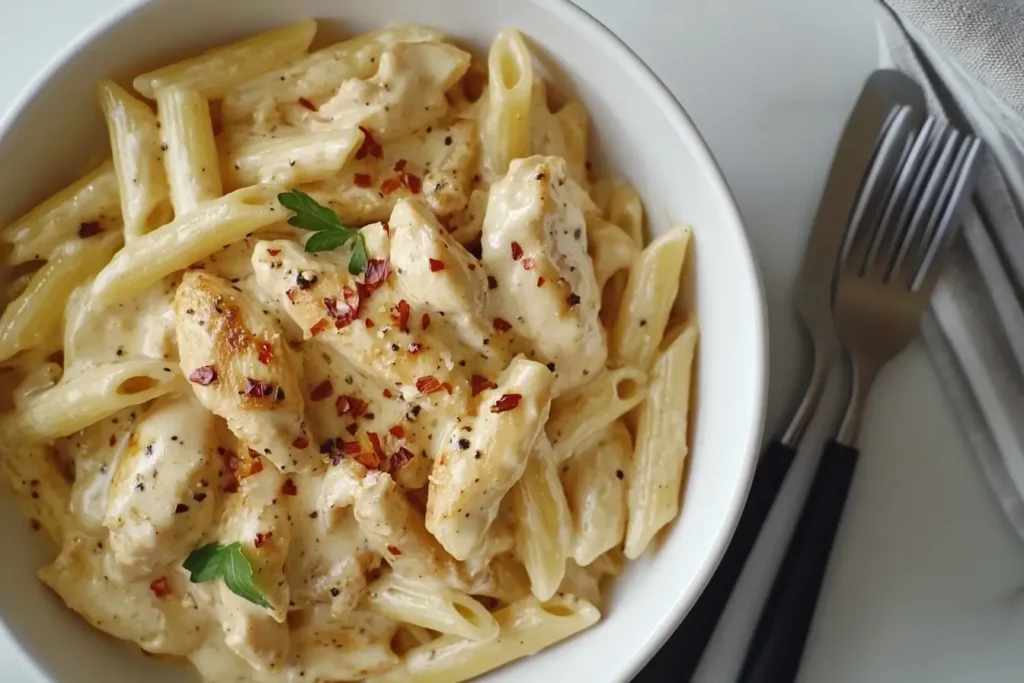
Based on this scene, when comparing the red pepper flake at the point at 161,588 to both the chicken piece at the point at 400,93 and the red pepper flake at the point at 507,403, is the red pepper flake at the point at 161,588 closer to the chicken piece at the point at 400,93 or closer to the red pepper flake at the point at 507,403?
the red pepper flake at the point at 507,403

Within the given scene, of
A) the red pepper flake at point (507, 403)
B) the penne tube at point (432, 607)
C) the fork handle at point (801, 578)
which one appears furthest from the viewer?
the fork handle at point (801, 578)

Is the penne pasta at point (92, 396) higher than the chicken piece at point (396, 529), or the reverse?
the penne pasta at point (92, 396)

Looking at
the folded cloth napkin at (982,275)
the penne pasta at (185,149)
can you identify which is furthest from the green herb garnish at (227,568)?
the folded cloth napkin at (982,275)

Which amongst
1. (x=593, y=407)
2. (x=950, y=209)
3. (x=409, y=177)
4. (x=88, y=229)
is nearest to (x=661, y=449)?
(x=593, y=407)

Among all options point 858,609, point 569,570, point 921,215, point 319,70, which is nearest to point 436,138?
point 319,70

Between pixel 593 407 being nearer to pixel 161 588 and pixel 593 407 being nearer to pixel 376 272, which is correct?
pixel 376 272

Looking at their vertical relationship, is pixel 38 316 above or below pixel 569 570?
above

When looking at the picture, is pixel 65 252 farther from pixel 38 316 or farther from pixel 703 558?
pixel 703 558
